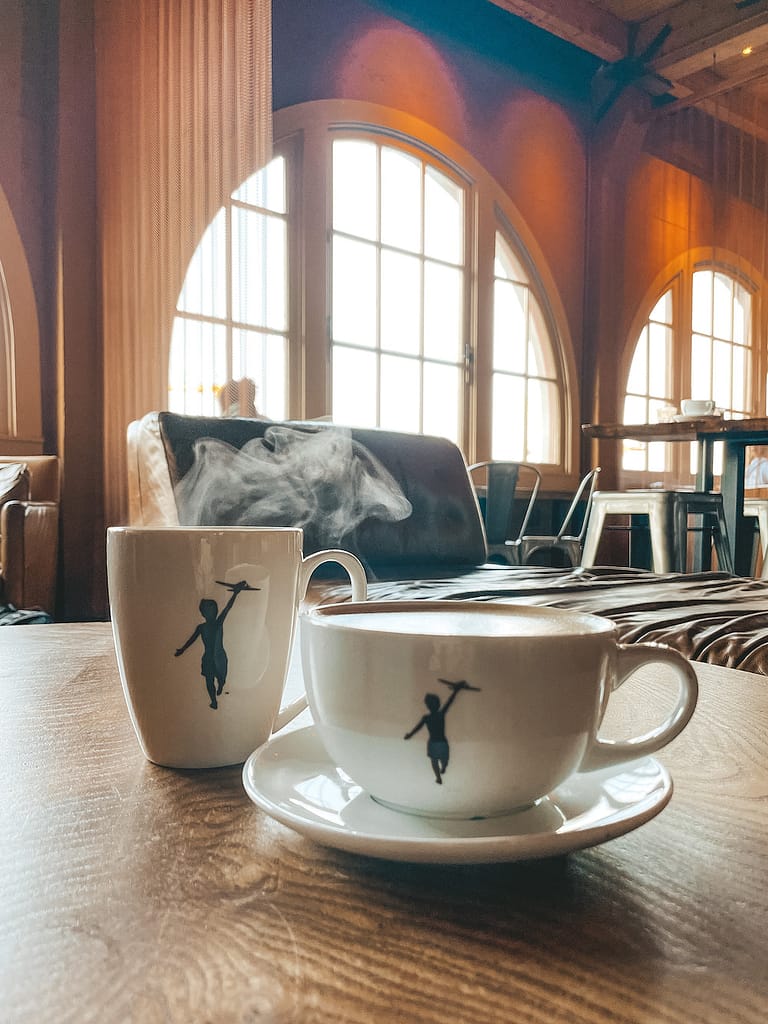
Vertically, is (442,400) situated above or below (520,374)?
below

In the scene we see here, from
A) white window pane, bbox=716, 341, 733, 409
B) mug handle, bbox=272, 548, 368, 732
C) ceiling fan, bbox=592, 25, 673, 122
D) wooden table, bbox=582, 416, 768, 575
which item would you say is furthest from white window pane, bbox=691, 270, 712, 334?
mug handle, bbox=272, 548, 368, 732

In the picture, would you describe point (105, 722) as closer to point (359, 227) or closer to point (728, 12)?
point (359, 227)

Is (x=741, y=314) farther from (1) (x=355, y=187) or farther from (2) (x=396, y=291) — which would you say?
(1) (x=355, y=187)

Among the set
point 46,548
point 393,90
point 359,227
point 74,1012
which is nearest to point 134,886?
point 74,1012

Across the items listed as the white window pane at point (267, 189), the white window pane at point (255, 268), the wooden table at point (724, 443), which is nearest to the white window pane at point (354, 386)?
the white window pane at point (255, 268)

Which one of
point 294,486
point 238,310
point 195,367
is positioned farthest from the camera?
point 238,310

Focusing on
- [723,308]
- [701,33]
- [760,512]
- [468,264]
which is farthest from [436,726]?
[723,308]

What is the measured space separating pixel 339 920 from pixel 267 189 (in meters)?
3.77

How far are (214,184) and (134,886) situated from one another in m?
3.40

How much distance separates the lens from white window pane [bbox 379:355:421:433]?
410 cm

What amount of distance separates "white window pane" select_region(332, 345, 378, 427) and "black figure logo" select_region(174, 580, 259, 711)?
3542 millimetres

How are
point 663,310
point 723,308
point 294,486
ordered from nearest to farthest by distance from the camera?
1. point 294,486
2. point 663,310
3. point 723,308

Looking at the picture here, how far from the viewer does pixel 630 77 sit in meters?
4.67

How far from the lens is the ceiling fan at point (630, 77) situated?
457 cm
